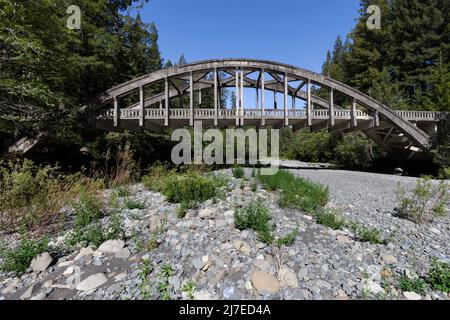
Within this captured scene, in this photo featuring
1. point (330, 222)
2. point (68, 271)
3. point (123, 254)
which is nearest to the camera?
point (68, 271)

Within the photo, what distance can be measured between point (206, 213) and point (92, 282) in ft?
7.41

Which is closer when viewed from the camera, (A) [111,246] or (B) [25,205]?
(A) [111,246]

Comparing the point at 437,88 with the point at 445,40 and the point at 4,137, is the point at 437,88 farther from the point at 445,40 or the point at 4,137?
the point at 4,137

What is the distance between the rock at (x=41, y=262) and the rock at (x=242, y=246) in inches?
104

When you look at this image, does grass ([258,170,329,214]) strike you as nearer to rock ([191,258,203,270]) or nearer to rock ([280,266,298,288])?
rock ([280,266,298,288])

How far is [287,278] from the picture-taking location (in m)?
2.62

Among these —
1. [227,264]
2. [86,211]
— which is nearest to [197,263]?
[227,264]

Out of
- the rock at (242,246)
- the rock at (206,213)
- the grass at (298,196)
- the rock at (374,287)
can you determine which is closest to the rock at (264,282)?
the rock at (242,246)

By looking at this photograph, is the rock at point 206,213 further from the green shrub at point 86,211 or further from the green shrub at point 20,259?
the green shrub at point 20,259

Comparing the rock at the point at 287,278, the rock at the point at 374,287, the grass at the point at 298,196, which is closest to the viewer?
the rock at the point at 374,287

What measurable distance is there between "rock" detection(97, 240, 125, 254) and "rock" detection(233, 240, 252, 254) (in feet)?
5.88

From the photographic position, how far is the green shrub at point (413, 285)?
7.93 feet

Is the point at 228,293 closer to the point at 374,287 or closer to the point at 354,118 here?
the point at 374,287

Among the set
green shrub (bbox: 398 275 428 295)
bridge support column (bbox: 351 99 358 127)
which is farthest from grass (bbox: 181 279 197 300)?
bridge support column (bbox: 351 99 358 127)
